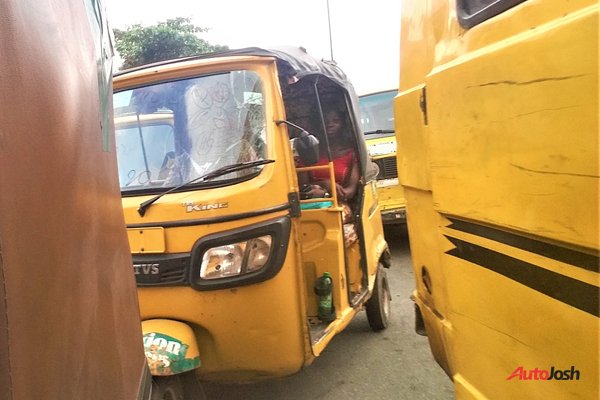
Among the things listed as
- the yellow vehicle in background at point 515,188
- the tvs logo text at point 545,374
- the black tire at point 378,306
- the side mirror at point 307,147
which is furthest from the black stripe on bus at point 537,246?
the black tire at point 378,306

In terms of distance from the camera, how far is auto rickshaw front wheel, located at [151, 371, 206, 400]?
8.79ft

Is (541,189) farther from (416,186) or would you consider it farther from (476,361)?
(416,186)

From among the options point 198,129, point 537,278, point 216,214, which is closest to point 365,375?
point 216,214

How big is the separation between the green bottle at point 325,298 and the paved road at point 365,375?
19.8 inches

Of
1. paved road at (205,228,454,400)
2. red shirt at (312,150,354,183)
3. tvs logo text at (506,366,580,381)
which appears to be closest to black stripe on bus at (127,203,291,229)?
paved road at (205,228,454,400)

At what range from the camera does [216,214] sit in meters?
2.86

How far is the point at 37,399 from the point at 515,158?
1259 mm

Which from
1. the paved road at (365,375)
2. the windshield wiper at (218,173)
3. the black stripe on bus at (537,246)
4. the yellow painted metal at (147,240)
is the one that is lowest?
the paved road at (365,375)

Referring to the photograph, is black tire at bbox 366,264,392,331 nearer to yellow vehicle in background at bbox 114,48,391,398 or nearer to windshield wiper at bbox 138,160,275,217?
yellow vehicle in background at bbox 114,48,391,398

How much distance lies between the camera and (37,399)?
0.92 metres

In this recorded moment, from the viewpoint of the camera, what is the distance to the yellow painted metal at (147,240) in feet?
9.51

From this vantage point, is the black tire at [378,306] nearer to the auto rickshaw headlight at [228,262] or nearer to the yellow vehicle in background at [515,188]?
the auto rickshaw headlight at [228,262]

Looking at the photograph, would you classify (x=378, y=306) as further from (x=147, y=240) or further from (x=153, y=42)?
(x=153, y=42)

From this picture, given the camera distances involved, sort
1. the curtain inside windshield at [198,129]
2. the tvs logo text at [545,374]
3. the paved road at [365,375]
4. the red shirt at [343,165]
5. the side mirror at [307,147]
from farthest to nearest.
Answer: the red shirt at [343,165] → the paved road at [365,375] → the side mirror at [307,147] → the curtain inside windshield at [198,129] → the tvs logo text at [545,374]
